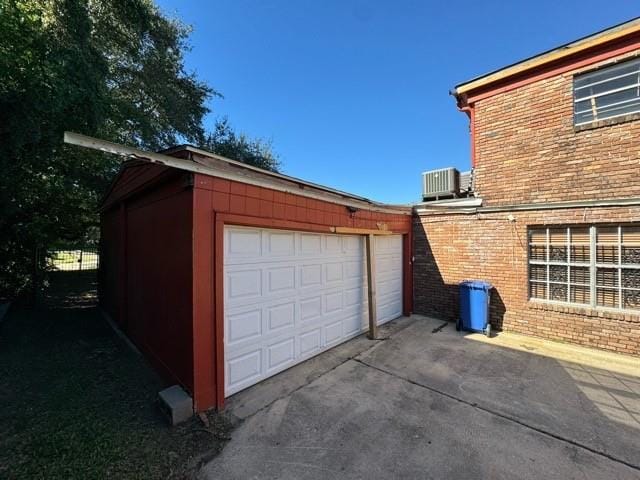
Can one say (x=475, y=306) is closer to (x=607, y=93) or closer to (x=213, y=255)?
(x=607, y=93)

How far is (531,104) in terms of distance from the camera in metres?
5.94

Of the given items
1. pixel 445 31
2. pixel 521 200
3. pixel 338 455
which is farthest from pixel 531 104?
pixel 338 455

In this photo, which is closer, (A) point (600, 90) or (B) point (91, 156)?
(A) point (600, 90)

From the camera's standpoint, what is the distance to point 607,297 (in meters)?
5.21

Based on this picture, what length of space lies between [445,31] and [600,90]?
12.4ft

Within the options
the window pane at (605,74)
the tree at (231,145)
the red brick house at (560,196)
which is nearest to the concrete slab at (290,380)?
the red brick house at (560,196)

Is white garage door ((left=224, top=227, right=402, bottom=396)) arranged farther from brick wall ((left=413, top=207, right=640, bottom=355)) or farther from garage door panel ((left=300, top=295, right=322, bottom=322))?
brick wall ((left=413, top=207, right=640, bottom=355))

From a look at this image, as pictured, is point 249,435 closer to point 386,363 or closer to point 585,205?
point 386,363

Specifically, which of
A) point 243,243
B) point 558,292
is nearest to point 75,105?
point 243,243

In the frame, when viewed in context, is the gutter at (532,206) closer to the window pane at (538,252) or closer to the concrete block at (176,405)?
the window pane at (538,252)

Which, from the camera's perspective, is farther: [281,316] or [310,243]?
[310,243]

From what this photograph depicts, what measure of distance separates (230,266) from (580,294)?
21.2 feet

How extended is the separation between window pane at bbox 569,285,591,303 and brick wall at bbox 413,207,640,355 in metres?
0.20

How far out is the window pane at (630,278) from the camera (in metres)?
4.94
